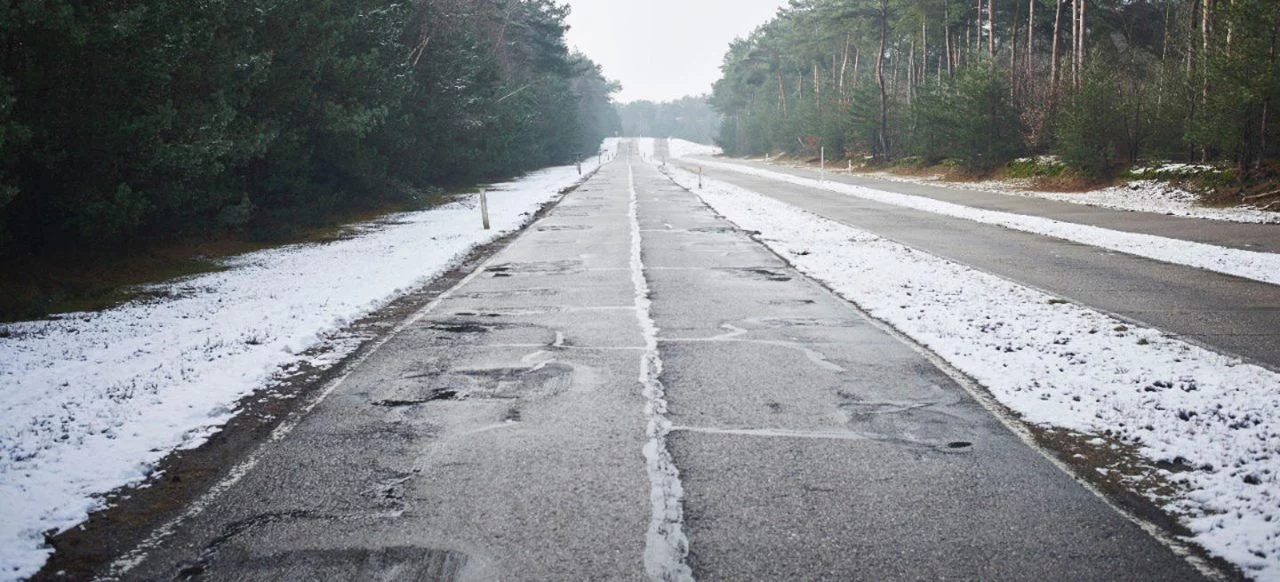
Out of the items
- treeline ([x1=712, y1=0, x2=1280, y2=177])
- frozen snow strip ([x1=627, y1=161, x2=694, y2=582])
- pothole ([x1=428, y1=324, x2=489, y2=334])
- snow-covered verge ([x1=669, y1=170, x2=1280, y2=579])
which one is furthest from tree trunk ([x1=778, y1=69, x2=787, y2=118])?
frozen snow strip ([x1=627, y1=161, x2=694, y2=582])

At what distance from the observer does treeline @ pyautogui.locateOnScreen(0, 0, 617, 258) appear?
35.6 feet

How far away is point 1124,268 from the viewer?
45.3ft

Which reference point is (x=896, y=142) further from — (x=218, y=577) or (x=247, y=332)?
(x=218, y=577)

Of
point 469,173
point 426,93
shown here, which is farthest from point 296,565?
point 469,173

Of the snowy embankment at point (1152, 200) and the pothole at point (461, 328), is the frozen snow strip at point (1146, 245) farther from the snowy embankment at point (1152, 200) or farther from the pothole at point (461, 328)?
the pothole at point (461, 328)

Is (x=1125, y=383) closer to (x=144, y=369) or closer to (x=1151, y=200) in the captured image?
(x=144, y=369)

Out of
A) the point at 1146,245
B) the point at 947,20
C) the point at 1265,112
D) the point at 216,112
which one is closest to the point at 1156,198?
the point at 1265,112

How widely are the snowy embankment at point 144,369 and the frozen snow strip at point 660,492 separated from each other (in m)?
2.77

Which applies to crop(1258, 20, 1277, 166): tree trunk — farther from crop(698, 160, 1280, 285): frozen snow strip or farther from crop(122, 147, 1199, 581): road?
crop(122, 147, 1199, 581): road

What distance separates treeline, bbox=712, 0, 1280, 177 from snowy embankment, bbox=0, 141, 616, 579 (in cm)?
2041

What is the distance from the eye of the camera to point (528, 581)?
370 cm

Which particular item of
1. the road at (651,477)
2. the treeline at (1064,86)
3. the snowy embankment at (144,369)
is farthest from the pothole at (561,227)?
the treeline at (1064,86)

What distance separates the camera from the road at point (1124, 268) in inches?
366

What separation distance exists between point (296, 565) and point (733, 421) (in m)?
3.04
